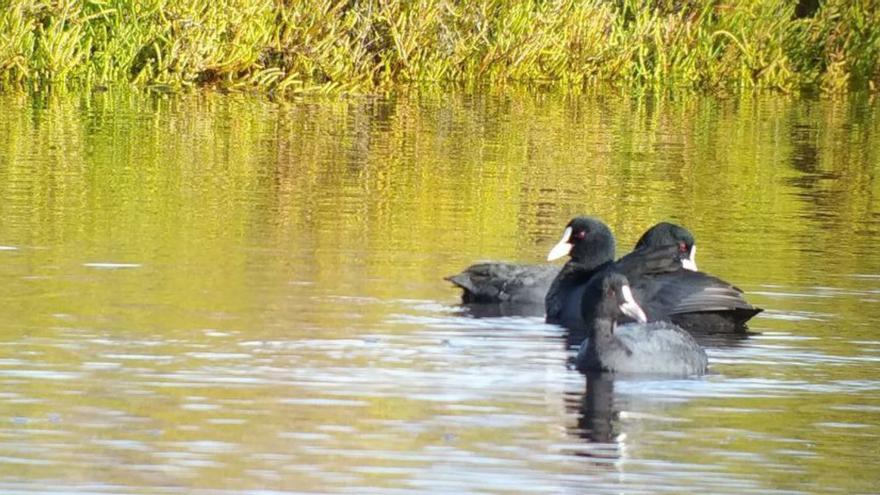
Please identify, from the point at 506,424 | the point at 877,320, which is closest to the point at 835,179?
the point at 877,320

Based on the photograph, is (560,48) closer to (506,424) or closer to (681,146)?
(681,146)

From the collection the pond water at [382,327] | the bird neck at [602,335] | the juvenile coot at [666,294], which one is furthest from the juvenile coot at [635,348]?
the juvenile coot at [666,294]

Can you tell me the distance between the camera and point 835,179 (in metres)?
21.9

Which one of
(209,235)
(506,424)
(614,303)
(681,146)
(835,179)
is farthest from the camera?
(681,146)

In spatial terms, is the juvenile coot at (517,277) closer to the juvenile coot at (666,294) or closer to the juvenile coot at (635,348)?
the juvenile coot at (666,294)

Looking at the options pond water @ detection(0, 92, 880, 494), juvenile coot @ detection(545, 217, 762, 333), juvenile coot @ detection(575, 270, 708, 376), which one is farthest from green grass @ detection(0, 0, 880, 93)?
juvenile coot @ detection(575, 270, 708, 376)

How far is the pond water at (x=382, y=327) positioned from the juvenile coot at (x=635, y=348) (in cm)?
14

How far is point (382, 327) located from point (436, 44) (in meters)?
24.4

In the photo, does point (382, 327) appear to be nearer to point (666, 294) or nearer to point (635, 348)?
point (635, 348)

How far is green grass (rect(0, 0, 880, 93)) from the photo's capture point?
31.3m

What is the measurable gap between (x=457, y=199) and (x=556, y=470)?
9874 mm

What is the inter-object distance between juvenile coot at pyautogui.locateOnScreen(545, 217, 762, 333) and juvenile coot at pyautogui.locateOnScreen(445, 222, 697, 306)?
26 centimetres

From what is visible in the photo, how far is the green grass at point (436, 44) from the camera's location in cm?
3128

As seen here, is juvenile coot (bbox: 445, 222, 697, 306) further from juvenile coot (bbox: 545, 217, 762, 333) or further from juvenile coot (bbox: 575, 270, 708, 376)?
juvenile coot (bbox: 575, 270, 708, 376)
